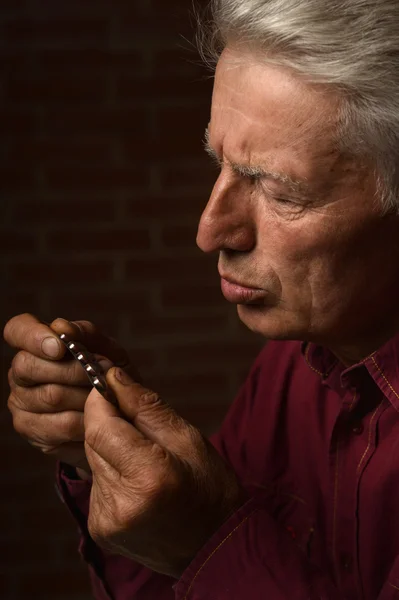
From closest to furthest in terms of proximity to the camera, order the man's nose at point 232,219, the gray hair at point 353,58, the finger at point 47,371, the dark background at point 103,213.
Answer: the gray hair at point 353,58
the man's nose at point 232,219
the finger at point 47,371
the dark background at point 103,213

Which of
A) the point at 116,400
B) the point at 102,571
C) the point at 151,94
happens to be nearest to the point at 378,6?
the point at 116,400

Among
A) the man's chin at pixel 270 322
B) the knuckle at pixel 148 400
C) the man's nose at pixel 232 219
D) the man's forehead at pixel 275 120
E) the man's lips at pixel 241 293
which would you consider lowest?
the knuckle at pixel 148 400

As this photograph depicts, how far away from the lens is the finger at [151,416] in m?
1.00

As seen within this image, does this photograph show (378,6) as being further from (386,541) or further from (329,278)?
(386,541)

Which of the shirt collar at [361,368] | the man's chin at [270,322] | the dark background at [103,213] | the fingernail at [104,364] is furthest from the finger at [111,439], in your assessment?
the dark background at [103,213]

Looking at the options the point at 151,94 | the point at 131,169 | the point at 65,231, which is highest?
the point at 151,94

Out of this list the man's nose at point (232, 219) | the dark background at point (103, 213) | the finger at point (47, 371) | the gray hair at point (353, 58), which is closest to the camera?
the gray hair at point (353, 58)

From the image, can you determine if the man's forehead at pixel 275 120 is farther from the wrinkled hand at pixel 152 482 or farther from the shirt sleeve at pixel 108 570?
the shirt sleeve at pixel 108 570

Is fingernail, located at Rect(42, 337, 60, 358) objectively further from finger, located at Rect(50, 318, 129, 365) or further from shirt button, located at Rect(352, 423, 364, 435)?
shirt button, located at Rect(352, 423, 364, 435)

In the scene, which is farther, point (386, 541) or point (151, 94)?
point (151, 94)

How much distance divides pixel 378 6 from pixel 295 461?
0.72m

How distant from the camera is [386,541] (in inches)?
44.6

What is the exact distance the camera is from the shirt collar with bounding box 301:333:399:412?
1.08 m

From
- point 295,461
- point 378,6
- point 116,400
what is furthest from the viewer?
point 295,461
